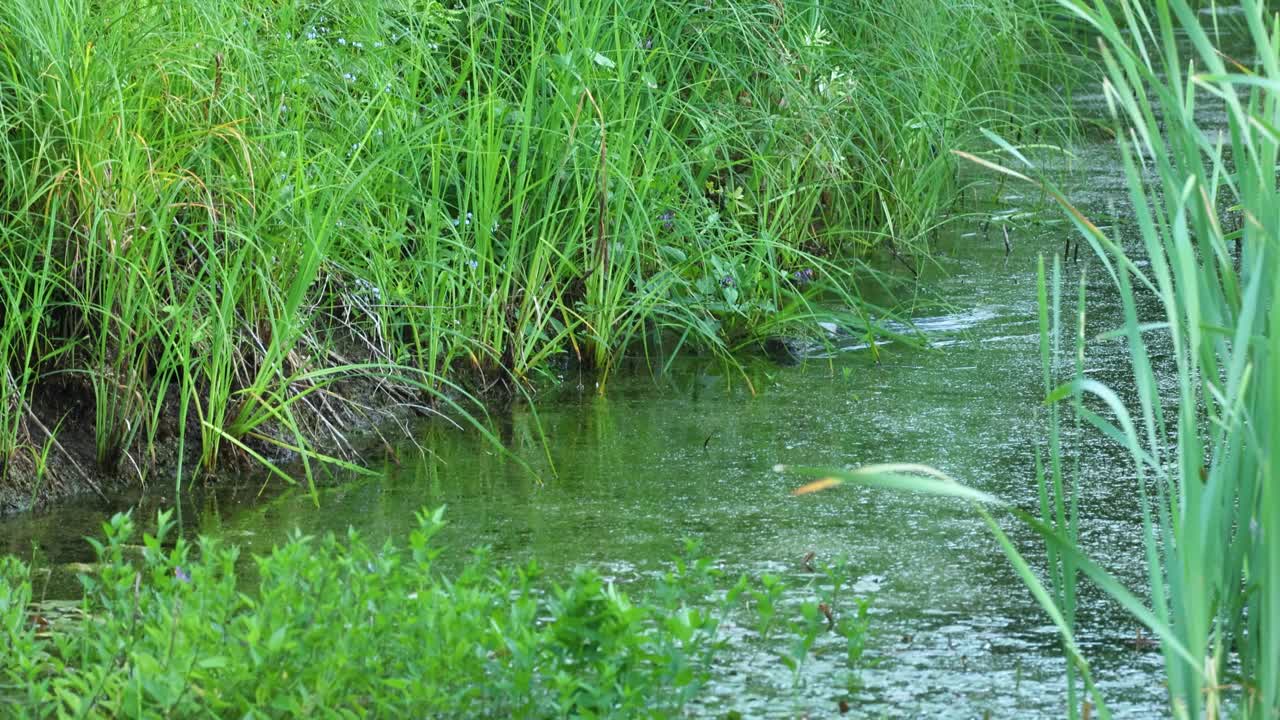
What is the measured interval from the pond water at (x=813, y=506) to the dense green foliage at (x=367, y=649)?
27cm

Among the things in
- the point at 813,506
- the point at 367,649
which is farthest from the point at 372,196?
the point at 367,649

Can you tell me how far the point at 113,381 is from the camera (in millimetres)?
3434

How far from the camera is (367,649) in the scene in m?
2.17

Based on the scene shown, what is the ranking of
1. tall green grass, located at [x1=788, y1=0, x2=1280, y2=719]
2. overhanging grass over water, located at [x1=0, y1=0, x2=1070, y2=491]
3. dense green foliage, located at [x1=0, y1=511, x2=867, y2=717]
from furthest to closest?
overhanging grass over water, located at [x1=0, y1=0, x2=1070, y2=491] < dense green foliage, located at [x1=0, y1=511, x2=867, y2=717] < tall green grass, located at [x1=788, y1=0, x2=1280, y2=719]

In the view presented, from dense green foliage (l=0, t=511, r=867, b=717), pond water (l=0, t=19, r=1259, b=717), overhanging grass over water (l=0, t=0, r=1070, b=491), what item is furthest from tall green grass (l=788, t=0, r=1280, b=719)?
overhanging grass over water (l=0, t=0, r=1070, b=491)

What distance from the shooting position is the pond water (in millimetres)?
2516

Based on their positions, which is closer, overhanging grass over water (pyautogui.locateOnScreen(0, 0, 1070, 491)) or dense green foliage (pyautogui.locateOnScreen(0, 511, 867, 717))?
dense green foliage (pyautogui.locateOnScreen(0, 511, 867, 717))

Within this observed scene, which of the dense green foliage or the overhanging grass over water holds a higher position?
the overhanging grass over water

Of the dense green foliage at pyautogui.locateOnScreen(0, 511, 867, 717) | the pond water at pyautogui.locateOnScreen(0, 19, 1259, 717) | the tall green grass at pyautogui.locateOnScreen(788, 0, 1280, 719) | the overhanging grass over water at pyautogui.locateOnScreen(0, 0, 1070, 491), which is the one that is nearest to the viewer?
the tall green grass at pyautogui.locateOnScreen(788, 0, 1280, 719)

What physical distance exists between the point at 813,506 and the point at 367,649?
1374 millimetres

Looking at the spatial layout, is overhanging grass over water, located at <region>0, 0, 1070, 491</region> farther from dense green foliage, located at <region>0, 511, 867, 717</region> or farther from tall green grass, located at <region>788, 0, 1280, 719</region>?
tall green grass, located at <region>788, 0, 1280, 719</region>

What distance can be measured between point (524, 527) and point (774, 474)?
626 millimetres

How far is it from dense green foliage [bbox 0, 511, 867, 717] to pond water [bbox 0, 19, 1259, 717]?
273 millimetres

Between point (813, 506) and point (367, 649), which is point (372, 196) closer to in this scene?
point (813, 506)
